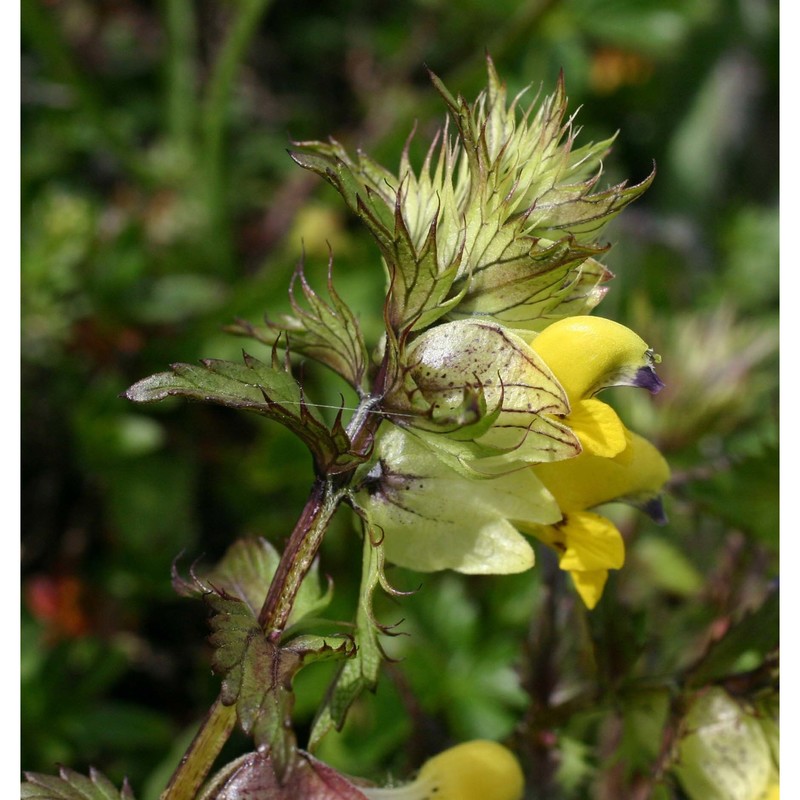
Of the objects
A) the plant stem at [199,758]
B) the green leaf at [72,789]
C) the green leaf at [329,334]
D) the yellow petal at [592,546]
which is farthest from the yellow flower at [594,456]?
the green leaf at [72,789]

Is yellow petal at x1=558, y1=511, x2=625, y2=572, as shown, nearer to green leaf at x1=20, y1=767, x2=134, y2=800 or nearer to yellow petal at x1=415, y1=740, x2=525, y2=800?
yellow petal at x1=415, y1=740, x2=525, y2=800

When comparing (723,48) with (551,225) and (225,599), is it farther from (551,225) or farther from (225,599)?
(225,599)

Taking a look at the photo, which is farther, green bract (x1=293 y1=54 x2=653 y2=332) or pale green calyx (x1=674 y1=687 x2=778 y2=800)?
pale green calyx (x1=674 y1=687 x2=778 y2=800)

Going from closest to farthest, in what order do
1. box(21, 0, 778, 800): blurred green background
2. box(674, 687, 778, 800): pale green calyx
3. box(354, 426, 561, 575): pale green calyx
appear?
box(354, 426, 561, 575): pale green calyx, box(674, 687, 778, 800): pale green calyx, box(21, 0, 778, 800): blurred green background

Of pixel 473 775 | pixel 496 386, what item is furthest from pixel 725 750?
pixel 496 386

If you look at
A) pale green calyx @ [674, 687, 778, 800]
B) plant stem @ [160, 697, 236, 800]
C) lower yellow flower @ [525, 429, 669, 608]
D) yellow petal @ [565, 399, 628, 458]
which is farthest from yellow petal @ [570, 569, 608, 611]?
plant stem @ [160, 697, 236, 800]

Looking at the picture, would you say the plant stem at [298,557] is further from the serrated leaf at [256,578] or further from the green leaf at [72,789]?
the green leaf at [72,789]
